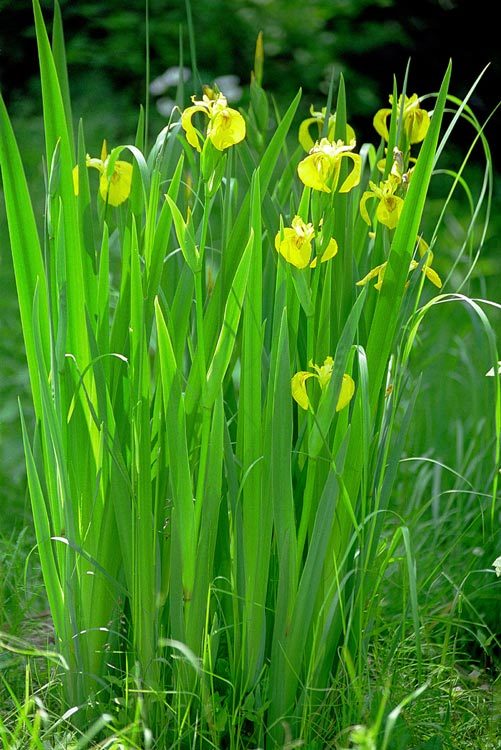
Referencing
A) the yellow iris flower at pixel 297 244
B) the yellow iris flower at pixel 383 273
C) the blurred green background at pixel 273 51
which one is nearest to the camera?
the yellow iris flower at pixel 297 244

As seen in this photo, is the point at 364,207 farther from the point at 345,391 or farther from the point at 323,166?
the point at 345,391

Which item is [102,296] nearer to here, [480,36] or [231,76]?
[231,76]

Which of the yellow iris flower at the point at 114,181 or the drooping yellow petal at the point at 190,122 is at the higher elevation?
the drooping yellow petal at the point at 190,122

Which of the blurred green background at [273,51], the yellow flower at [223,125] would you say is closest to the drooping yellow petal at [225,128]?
the yellow flower at [223,125]

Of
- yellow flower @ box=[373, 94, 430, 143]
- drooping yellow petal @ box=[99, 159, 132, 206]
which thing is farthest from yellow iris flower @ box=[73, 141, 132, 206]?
yellow flower @ box=[373, 94, 430, 143]

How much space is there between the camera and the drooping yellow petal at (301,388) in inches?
46.1

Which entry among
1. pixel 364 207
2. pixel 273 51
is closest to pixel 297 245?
pixel 364 207

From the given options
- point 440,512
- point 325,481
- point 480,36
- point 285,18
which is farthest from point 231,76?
point 325,481

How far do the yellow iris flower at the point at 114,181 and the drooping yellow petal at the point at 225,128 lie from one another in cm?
17

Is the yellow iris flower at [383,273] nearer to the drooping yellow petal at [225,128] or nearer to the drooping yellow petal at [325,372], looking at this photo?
the drooping yellow petal at [325,372]

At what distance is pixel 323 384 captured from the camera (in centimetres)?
118

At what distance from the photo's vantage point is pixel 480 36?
4992 millimetres

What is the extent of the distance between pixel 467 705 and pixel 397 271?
2.42ft

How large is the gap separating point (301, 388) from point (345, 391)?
0.05 m
